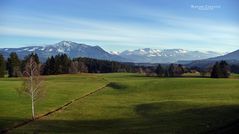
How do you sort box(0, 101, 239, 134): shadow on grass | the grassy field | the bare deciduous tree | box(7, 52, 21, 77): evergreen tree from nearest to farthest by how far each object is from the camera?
box(0, 101, 239, 134): shadow on grass
the grassy field
the bare deciduous tree
box(7, 52, 21, 77): evergreen tree

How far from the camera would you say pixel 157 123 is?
40.5 meters

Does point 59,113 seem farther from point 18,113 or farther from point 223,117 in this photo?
point 223,117

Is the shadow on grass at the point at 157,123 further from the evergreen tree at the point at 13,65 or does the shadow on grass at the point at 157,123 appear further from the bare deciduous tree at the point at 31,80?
the evergreen tree at the point at 13,65

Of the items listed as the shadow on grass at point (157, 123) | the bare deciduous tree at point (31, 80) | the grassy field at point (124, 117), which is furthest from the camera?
the bare deciduous tree at point (31, 80)

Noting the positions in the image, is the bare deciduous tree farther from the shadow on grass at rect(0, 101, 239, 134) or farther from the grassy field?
the shadow on grass at rect(0, 101, 239, 134)

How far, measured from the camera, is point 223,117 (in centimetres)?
3944

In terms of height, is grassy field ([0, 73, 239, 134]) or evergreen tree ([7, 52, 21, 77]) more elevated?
evergreen tree ([7, 52, 21, 77])

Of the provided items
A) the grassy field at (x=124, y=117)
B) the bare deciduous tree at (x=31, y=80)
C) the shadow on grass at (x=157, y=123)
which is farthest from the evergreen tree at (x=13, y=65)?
the shadow on grass at (x=157, y=123)

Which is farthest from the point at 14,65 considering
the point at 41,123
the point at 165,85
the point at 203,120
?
the point at 203,120

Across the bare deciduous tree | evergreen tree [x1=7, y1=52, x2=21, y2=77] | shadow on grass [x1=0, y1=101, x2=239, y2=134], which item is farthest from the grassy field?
evergreen tree [x1=7, y1=52, x2=21, y2=77]

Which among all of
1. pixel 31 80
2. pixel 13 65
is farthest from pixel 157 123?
pixel 13 65

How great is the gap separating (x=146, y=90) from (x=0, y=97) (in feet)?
121

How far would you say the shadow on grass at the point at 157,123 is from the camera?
35125 mm

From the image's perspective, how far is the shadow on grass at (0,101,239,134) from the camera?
35125 mm
